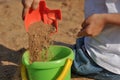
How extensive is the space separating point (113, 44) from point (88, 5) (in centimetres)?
25

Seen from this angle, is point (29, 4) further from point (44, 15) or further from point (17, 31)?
point (17, 31)

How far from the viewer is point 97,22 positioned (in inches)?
66.1

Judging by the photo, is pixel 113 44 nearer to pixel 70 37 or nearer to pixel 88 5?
pixel 88 5

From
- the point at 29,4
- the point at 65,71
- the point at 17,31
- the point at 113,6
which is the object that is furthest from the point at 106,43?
the point at 17,31

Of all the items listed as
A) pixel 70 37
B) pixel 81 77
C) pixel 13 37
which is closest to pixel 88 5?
pixel 81 77

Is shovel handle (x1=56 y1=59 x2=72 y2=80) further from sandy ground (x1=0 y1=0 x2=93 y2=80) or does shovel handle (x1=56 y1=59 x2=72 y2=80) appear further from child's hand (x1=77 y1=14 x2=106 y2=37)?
sandy ground (x1=0 y1=0 x2=93 y2=80)

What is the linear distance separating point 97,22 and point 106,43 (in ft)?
0.62

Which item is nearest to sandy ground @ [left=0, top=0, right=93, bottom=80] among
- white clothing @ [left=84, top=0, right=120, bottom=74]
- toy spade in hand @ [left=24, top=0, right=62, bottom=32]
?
white clothing @ [left=84, top=0, right=120, bottom=74]

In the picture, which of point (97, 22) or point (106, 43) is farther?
point (106, 43)

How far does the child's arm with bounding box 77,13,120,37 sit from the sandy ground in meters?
0.36

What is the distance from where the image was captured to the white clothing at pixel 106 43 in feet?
5.87

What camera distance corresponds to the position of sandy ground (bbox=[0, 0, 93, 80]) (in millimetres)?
2084

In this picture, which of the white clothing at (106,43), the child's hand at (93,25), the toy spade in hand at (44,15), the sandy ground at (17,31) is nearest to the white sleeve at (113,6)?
the white clothing at (106,43)

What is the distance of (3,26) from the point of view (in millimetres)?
2633
